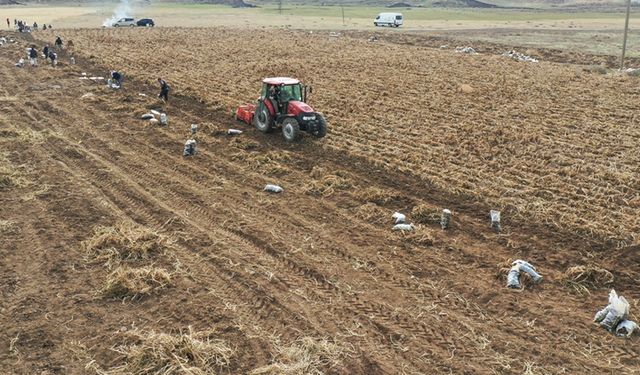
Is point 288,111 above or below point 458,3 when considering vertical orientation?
below

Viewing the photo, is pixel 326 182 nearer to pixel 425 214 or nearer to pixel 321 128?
pixel 425 214

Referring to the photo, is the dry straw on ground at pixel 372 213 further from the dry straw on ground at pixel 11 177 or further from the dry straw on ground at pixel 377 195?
the dry straw on ground at pixel 11 177

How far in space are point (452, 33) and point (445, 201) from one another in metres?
58.5

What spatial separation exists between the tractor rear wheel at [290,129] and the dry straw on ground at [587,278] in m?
9.64

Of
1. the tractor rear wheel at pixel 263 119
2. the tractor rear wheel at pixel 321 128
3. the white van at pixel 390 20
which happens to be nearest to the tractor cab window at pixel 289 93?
the tractor rear wheel at pixel 263 119

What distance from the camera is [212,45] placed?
47125 millimetres

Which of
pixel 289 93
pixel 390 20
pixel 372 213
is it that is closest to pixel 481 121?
pixel 289 93

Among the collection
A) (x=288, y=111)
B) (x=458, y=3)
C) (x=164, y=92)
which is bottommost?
(x=288, y=111)

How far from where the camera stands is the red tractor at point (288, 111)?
683 inches

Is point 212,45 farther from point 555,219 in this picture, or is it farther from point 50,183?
point 555,219

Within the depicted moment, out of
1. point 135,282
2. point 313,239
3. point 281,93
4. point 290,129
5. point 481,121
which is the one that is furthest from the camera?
point 481,121

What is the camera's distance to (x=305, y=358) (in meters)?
7.77

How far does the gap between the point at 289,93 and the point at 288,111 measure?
2.02ft

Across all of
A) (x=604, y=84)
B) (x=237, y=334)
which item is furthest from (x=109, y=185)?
(x=604, y=84)
